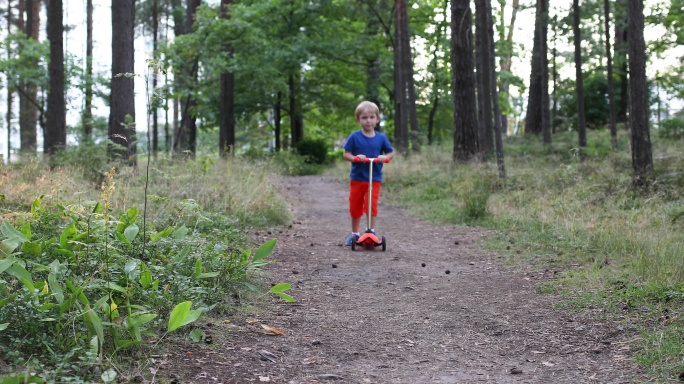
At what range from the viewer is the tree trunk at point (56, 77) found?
16.2 metres

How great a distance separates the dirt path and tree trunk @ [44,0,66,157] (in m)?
12.0

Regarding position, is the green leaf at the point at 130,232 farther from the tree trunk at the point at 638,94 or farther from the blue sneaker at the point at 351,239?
the tree trunk at the point at 638,94

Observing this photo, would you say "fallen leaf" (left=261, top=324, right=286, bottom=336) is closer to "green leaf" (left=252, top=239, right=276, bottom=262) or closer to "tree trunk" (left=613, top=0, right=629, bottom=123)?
"green leaf" (left=252, top=239, right=276, bottom=262)

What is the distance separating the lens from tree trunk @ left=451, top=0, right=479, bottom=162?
16797mm

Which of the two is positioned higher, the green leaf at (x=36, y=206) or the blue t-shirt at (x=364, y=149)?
the blue t-shirt at (x=364, y=149)

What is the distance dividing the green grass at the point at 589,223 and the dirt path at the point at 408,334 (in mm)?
299

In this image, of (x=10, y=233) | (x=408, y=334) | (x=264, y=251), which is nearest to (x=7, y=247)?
(x=10, y=233)

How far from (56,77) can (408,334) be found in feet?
50.7

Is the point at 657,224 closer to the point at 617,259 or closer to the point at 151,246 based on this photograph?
the point at 617,259

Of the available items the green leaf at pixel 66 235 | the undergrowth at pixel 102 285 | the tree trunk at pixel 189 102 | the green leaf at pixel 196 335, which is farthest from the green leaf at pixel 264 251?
the tree trunk at pixel 189 102

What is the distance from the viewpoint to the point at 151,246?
201 inches

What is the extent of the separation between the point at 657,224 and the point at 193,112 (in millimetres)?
18539

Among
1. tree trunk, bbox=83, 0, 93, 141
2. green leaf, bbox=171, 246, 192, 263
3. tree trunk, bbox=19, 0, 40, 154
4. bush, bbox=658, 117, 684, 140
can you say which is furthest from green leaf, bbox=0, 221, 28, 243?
tree trunk, bbox=19, 0, 40, 154

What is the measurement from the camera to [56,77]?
17.1m
